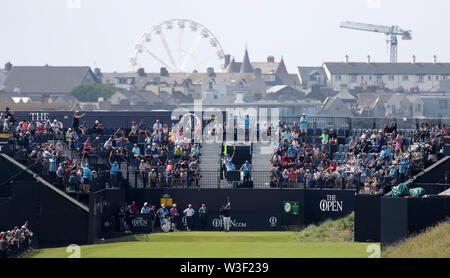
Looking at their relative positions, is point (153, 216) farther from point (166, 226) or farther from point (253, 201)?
point (253, 201)

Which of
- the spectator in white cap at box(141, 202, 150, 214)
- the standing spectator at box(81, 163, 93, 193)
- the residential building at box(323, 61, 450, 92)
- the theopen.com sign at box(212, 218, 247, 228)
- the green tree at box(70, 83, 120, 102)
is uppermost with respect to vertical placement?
the residential building at box(323, 61, 450, 92)

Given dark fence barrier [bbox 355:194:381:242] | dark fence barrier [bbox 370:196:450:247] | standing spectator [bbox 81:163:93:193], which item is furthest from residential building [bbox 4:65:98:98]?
dark fence barrier [bbox 370:196:450:247]

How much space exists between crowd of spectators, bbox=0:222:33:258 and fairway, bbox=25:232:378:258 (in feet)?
1.50

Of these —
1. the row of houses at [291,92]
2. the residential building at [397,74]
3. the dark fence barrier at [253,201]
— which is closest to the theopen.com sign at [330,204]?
the dark fence barrier at [253,201]

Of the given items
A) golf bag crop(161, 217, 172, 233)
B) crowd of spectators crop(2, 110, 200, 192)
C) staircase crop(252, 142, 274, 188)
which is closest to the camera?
crowd of spectators crop(2, 110, 200, 192)

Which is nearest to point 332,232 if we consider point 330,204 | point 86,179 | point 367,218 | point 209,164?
point 367,218

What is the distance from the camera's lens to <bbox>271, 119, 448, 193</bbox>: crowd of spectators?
36969mm

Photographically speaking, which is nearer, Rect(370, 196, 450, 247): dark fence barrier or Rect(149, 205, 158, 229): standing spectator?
Rect(370, 196, 450, 247): dark fence barrier

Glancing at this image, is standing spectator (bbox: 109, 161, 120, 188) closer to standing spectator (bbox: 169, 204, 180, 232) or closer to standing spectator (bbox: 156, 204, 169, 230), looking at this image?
standing spectator (bbox: 156, 204, 169, 230)

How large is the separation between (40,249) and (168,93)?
150 metres

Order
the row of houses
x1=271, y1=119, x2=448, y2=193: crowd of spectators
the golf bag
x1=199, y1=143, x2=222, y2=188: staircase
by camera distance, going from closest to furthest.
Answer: x1=271, y1=119, x2=448, y2=193: crowd of spectators, the golf bag, x1=199, y1=143, x2=222, y2=188: staircase, the row of houses

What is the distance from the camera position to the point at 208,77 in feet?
651

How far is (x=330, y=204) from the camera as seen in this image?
38500 millimetres
